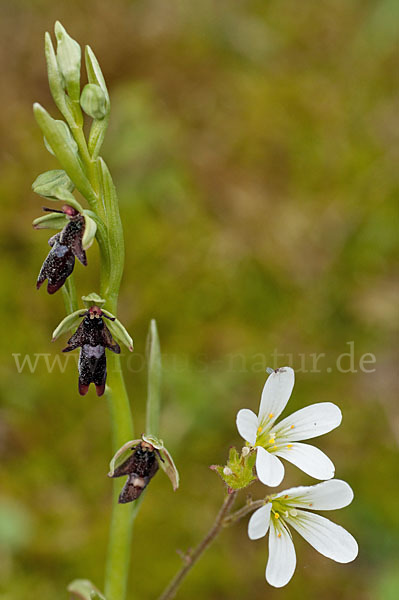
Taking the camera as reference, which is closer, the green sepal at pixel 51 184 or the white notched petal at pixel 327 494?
the white notched petal at pixel 327 494

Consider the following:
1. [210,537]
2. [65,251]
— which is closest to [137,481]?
[210,537]

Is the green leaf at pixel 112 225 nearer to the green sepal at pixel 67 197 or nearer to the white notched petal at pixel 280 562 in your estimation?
the green sepal at pixel 67 197

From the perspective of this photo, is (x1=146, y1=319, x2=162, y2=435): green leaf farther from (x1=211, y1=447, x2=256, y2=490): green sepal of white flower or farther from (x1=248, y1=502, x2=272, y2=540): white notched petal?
(x1=248, y1=502, x2=272, y2=540): white notched petal

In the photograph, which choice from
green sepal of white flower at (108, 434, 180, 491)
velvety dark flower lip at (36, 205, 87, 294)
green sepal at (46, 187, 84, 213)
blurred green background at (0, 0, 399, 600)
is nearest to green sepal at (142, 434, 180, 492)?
green sepal of white flower at (108, 434, 180, 491)

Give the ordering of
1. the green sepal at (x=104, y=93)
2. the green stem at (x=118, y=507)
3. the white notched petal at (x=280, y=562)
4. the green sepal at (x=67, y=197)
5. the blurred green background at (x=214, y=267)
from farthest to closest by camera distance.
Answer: the blurred green background at (x=214, y=267), the green stem at (x=118, y=507), the green sepal at (x=104, y=93), the green sepal at (x=67, y=197), the white notched petal at (x=280, y=562)

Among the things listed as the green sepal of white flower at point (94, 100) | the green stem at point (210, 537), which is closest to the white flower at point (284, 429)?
the green stem at point (210, 537)

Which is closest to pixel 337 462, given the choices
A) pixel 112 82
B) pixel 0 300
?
pixel 0 300

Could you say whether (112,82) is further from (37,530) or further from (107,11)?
(37,530)
